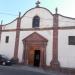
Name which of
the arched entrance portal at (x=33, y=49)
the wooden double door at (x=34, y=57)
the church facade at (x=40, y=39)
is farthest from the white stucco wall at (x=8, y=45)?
the wooden double door at (x=34, y=57)

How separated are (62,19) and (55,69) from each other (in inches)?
246

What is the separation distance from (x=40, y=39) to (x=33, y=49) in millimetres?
1865

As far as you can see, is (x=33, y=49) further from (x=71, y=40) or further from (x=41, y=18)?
(x=71, y=40)

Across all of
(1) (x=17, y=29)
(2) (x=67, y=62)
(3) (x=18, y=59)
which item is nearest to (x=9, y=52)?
(3) (x=18, y=59)

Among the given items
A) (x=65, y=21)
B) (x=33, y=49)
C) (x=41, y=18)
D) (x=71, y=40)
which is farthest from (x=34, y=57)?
(x=65, y=21)

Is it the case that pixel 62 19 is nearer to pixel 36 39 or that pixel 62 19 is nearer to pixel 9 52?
pixel 36 39

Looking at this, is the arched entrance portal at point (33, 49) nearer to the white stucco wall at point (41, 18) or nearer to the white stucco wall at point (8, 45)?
the white stucco wall at point (41, 18)

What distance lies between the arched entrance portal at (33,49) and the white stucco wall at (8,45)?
1.94 metres

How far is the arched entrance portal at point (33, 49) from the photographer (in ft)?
72.6

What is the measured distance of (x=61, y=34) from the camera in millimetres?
21172

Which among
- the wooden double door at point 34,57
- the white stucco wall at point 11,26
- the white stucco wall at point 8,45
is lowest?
the wooden double door at point 34,57

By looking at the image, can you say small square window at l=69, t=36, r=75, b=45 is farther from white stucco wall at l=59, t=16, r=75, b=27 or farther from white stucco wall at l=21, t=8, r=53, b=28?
white stucco wall at l=21, t=8, r=53, b=28

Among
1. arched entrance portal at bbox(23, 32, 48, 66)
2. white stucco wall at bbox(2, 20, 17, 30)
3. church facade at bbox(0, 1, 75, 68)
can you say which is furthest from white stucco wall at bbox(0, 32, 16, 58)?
arched entrance portal at bbox(23, 32, 48, 66)

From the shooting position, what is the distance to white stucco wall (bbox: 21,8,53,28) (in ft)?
73.2
